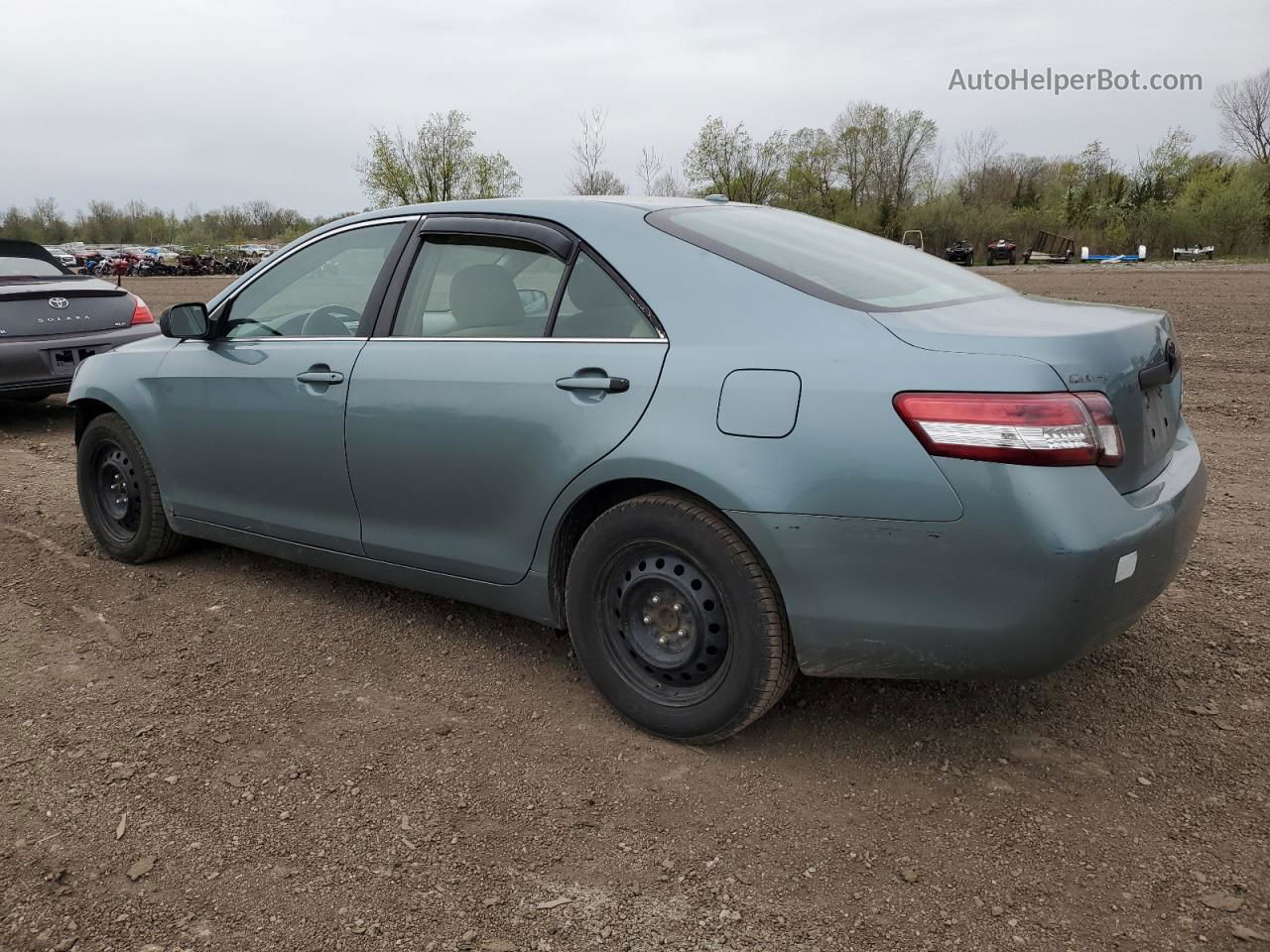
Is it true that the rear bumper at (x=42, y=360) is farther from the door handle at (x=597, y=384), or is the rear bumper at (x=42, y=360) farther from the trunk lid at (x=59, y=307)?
the door handle at (x=597, y=384)

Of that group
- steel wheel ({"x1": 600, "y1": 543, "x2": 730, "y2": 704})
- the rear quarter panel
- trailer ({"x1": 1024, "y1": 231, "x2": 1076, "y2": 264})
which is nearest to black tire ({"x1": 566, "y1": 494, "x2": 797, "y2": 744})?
steel wheel ({"x1": 600, "y1": 543, "x2": 730, "y2": 704})

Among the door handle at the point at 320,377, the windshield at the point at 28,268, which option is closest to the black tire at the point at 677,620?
the door handle at the point at 320,377

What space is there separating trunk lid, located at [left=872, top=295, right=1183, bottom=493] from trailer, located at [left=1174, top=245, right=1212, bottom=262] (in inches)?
1850

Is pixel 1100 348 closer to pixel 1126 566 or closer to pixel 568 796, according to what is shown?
pixel 1126 566

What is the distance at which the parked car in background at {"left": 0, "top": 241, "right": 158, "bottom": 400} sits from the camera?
7652mm

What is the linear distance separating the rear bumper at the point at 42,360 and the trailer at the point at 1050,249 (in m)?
47.3

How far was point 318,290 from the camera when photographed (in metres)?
4.01

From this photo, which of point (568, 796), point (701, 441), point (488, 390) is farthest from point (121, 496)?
point (701, 441)

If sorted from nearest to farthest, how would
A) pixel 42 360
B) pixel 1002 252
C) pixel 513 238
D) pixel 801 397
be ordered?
pixel 801 397 → pixel 513 238 → pixel 42 360 → pixel 1002 252

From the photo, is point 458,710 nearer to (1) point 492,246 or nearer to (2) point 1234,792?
(1) point 492,246

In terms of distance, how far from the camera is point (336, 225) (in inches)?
158

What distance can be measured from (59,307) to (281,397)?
527 cm

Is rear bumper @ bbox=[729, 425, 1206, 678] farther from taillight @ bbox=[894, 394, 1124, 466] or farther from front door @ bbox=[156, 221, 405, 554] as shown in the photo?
front door @ bbox=[156, 221, 405, 554]

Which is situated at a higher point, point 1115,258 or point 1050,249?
point 1050,249
